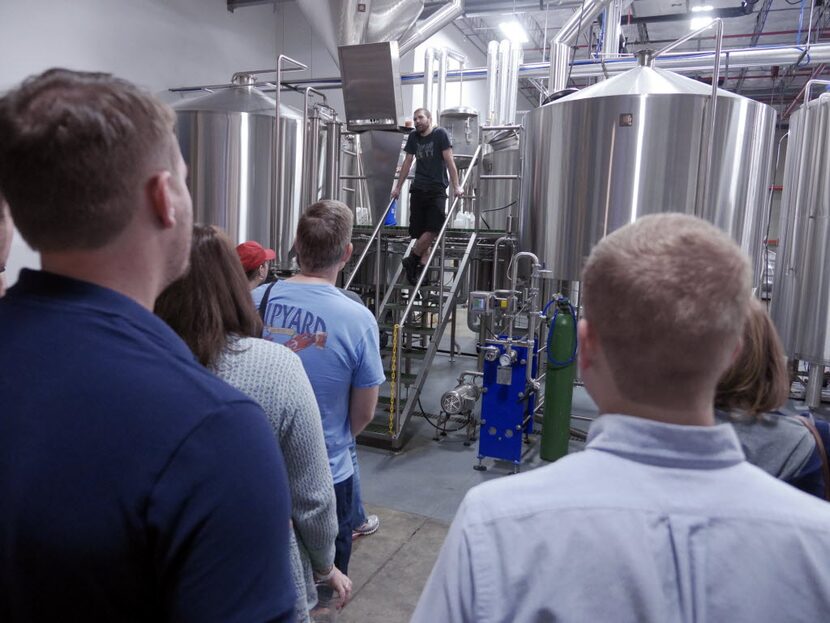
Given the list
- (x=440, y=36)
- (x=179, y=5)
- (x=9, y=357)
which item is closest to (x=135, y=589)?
(x=9, y=357)

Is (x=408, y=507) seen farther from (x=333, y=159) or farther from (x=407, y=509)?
(x=333, y=159)

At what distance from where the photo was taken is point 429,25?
7121 mm

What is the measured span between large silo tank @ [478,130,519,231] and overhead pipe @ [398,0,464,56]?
1.62 metres

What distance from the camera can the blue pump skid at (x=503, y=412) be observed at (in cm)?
397

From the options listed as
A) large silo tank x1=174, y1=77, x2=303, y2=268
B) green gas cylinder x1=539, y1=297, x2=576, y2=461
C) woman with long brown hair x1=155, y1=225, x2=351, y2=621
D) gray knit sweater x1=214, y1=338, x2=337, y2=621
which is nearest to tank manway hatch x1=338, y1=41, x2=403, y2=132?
large silo tank x1=174, y1=77, x2=303, y2=268

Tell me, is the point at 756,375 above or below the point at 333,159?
below

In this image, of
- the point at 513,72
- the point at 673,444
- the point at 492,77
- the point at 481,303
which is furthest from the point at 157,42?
the point at 673,444

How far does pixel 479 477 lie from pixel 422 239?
219 centimetres

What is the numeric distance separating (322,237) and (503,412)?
2311 mm

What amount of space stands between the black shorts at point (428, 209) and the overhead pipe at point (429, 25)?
7.73 feet

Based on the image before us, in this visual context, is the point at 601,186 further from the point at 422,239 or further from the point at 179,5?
the point at 179,5

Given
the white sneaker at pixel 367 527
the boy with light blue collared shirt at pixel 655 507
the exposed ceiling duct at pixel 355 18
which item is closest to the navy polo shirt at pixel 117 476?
the boy with light blue collared shirt at pixel 655 507

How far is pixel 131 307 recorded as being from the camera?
26.3 inches

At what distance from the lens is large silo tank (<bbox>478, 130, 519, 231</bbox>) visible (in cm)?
820
